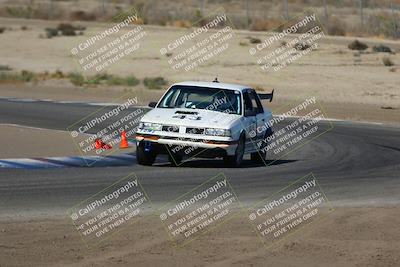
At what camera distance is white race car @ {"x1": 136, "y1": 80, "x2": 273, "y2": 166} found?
1858 cm

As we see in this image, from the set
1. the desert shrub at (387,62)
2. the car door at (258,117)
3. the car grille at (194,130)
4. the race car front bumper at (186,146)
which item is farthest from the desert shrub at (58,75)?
the car grille at (194,130)

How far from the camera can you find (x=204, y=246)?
12141 mm

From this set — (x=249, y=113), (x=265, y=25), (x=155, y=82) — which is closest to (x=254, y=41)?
(x=155, y=82)

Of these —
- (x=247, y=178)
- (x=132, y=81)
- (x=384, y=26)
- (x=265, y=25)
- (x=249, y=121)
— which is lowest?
(x=384, y=26)

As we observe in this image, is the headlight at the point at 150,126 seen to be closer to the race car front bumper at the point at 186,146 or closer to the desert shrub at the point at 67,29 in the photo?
the race car front bumper at the point at 186,146

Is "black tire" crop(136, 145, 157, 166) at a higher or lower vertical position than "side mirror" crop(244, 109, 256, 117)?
higher

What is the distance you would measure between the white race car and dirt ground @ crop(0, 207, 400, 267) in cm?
467

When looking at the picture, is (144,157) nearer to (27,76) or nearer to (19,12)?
(27,76)

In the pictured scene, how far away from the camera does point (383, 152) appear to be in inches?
926

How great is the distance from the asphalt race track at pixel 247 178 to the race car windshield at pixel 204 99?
1044 mm

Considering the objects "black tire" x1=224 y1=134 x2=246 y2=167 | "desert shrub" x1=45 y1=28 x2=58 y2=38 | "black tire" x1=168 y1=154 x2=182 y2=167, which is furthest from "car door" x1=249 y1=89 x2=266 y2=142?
"desert shrub" x1=45 y1=28 x2=58 y2=38

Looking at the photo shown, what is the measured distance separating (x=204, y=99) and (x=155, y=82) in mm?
22358

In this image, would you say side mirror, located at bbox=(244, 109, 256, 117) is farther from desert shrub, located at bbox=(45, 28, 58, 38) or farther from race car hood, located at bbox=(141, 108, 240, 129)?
desert shrub, located at bbox=(45, 28, 58, 38)

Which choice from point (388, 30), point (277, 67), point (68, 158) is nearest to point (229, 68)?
point (277, 67)
